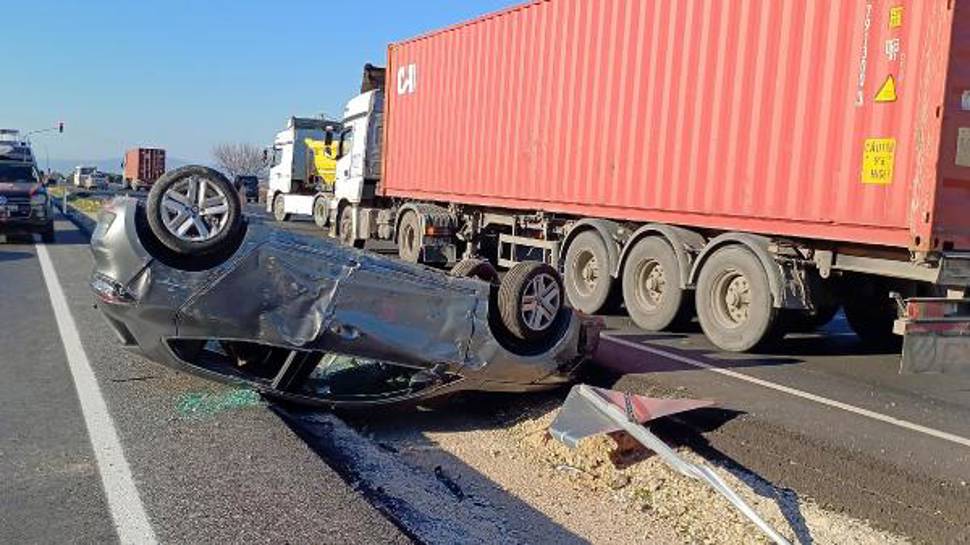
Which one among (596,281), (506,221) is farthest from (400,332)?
(506,221)

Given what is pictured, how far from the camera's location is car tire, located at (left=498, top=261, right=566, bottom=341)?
6199 millimetres

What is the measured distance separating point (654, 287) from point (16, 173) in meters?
14.9

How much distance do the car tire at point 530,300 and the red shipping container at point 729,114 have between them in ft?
9.65

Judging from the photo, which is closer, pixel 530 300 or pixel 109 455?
pixel 109 455

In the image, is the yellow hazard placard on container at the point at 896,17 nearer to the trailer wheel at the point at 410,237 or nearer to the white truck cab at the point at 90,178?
the trailer wheel at the point at 410,237

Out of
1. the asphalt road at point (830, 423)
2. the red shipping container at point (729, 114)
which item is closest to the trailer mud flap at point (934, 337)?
the asphalt road at point (830, 423)

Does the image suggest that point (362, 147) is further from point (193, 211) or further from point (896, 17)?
point (193, 211)

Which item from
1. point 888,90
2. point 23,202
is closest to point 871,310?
point 888,90

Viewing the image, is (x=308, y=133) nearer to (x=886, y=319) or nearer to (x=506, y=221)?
(x=506, y=221)

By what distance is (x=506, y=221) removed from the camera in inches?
538

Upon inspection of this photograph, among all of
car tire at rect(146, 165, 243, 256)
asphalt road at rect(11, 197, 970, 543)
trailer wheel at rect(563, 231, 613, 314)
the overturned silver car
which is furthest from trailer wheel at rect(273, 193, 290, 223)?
car tire at rect(146, 165, 243, 256)

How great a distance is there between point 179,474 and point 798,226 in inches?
232

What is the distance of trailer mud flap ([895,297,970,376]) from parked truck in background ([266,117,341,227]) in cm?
2037

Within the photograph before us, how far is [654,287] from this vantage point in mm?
10172
